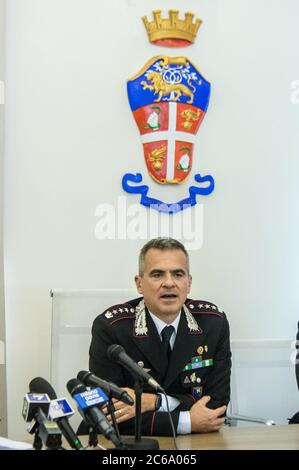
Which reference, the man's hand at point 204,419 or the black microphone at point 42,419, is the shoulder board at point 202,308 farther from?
the black microphone at point 42,419

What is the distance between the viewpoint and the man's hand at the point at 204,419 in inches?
98.3

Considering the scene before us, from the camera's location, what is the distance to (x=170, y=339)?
2879 mm

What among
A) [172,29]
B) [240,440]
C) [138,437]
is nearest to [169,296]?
[240,440]

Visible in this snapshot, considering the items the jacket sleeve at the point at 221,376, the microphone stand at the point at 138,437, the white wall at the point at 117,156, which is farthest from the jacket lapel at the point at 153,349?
the white wall at the point at 117,156

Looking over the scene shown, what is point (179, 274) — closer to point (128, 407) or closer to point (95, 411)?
point (128, 407)

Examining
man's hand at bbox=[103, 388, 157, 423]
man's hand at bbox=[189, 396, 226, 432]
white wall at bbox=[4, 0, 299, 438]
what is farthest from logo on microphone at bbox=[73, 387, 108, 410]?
white wall at bbox=[4, 0, 299, 438]

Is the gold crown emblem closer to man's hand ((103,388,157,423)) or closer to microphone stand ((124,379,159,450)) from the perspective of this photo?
man's hand ((103,388,157,423))

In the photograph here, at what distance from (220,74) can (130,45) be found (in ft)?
1.82

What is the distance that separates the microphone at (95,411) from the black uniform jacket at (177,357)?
3.17ft

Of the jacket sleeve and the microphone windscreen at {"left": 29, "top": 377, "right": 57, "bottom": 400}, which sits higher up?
the microphone windscreen at {"left": 29, "top": 377, "right": 57, "bottom": 400}

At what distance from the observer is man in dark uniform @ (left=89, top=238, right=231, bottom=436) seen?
2.74 metres

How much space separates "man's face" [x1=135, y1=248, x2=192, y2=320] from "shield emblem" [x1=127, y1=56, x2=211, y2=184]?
0.81 m

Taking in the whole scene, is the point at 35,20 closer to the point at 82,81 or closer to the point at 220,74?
the point at 82,81
